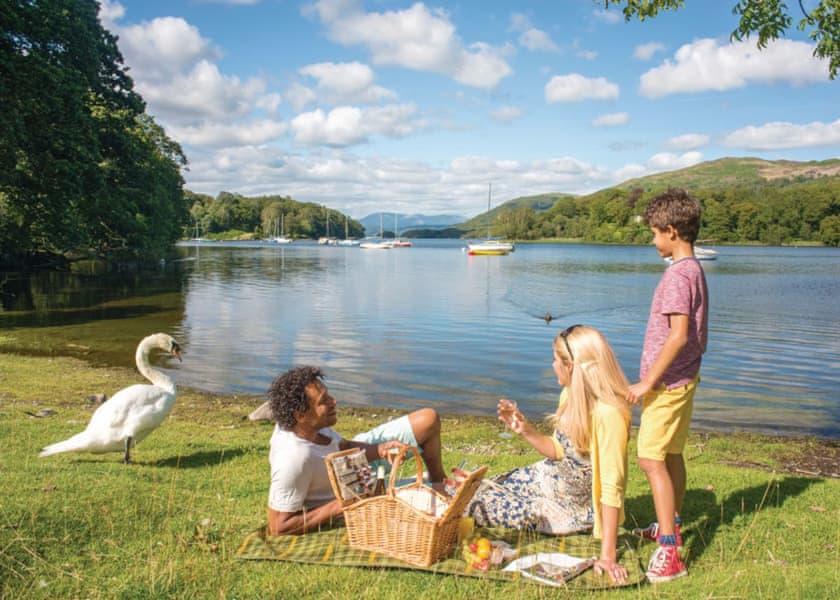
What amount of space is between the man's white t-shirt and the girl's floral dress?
56.8 inches

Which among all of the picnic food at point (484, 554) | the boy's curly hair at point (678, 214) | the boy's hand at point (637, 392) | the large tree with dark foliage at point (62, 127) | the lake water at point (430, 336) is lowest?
the lake water at point (430, 336)

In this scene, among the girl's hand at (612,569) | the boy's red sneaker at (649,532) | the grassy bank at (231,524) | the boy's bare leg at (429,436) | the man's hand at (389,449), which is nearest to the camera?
the grassy bank at (231,524)

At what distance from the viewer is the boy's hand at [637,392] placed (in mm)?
4543

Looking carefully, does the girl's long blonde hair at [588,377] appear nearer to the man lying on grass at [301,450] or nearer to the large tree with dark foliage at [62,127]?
the man lying on grass at [301,450]

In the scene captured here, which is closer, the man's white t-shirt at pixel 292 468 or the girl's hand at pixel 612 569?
the girl's hand at pixel 612 569

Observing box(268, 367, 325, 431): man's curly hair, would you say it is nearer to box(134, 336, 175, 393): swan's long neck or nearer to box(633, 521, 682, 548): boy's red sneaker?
box(633, 521, 682, 548): boy's red sneaker

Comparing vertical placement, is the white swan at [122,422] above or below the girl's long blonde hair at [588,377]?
below

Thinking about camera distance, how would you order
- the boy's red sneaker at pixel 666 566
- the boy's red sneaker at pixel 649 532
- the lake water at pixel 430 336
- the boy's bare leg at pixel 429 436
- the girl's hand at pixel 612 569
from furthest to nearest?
the lake water at pixel 430 336 < the boy's bare leg at pixel 429 436 < the boy's red sneaker at pixel 649 532 < the boy's red sneaker at pixel 666 566 < the girl's hand at pixel 612 569

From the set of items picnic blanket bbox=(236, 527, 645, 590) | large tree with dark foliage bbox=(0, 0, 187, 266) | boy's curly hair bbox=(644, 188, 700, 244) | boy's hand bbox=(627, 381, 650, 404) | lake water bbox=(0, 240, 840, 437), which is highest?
large tree with dark foliage bbox=(0, 0, 187, 266)

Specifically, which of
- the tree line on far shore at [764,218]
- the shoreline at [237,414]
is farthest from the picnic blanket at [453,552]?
the tree line on far shore at [764,218]

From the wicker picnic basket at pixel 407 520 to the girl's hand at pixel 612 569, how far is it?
1059mm

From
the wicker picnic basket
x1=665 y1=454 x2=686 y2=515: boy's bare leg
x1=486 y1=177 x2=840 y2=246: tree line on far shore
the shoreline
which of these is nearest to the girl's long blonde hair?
x1=665 y1=454 x2=686 y2=515: boy's bare leg

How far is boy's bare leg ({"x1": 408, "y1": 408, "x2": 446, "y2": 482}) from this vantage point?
5379 mm

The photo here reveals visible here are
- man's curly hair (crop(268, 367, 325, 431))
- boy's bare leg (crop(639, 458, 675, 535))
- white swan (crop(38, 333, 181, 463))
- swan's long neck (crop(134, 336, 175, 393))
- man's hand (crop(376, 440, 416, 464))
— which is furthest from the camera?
swan's long neck (crop(134, 336, 175, 393))
